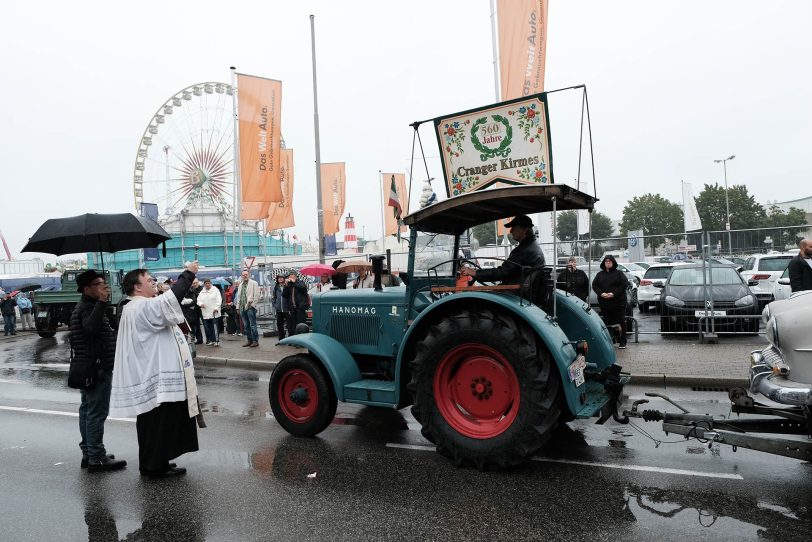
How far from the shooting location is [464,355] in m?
4.59

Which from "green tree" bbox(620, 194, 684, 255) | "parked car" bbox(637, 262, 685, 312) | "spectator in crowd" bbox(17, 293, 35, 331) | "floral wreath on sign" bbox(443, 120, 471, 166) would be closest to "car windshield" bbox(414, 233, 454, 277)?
"floral wreath on sign" bbox(443, 120, 471, 166)

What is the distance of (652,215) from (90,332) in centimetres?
7541

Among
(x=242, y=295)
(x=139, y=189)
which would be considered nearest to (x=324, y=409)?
(x=242, y=295)

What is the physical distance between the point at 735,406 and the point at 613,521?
1.26m

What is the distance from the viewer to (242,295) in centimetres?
1262

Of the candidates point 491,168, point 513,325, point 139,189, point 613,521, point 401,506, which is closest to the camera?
point 613,521

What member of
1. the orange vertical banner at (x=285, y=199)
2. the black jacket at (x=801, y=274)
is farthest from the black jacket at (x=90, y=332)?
the orange vertical banner at (x=285, y=199)

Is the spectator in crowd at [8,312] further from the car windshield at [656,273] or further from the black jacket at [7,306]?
the car windshield at [656,273]

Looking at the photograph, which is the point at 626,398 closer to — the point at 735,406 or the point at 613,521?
the point at 735,406

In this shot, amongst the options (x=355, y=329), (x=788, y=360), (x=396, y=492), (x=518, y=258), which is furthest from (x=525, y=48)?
(x=396, y=492)

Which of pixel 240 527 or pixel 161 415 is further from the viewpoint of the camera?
pixel 161 415

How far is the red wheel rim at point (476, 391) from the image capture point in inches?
175

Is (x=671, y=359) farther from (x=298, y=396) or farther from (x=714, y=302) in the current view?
(x=298, y=396)

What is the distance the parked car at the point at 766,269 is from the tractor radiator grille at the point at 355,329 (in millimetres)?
10551
